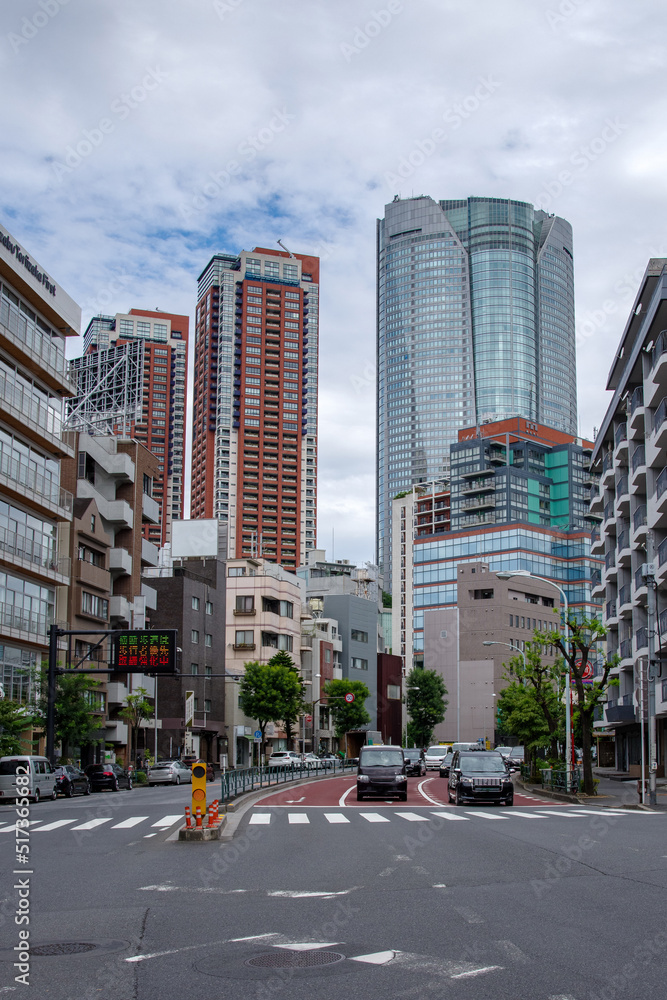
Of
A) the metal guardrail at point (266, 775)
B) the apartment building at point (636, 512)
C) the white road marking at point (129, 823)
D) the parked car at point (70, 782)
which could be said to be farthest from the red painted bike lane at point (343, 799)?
the apartment building at point (636, 512)

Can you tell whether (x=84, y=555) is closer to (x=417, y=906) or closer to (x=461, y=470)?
(x=417, y=906)

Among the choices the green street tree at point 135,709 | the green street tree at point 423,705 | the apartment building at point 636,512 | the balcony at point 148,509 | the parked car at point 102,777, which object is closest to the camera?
the parked car at point 102,777

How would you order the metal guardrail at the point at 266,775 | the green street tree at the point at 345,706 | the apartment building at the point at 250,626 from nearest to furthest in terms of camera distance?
the metal guardrail at the point at 266,775, the apartment building at the point at 250,626, the green street tree at the point at 345,706

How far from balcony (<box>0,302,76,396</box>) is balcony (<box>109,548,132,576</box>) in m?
13.6

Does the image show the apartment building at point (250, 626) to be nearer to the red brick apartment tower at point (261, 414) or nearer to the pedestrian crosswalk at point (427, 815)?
the pedestrian crosswalk at point (427, 815)

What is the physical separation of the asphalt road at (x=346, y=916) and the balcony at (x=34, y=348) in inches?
1361

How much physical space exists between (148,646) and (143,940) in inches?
1425

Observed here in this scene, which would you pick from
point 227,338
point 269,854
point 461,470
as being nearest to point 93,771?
point 269,854

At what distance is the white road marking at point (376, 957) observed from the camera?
8.00 m

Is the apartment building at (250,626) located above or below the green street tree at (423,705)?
above

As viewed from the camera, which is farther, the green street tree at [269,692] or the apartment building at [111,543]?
the green street tree at [269,692]

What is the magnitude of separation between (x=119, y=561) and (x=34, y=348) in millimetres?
18734

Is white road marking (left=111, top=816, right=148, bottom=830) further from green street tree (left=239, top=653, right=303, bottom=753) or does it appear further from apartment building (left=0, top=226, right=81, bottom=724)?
green street tree (left=239, top=653, right=303, bottom=753)

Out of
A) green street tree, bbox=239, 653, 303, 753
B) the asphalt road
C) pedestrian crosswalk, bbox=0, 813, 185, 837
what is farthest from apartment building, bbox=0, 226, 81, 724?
the asphalt road
